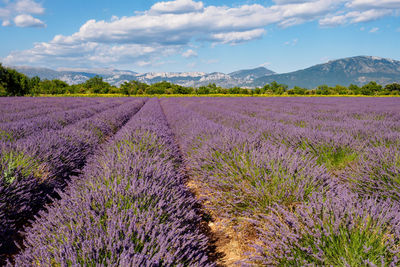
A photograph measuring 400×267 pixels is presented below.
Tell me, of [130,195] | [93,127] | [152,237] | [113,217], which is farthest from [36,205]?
[93,127]

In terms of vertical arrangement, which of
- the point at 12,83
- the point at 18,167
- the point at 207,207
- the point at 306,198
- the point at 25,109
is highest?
the point at 12,83

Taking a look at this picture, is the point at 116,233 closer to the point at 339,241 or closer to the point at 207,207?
the point at 339,241

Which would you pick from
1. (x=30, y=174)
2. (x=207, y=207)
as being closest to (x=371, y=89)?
(x=207, y=207)

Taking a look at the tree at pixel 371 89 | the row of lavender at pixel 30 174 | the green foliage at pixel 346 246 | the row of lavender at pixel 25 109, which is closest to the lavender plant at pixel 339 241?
the green foliage at pixel 346 246

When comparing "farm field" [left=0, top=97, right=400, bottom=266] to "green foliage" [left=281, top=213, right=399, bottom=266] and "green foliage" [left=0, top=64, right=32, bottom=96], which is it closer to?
"green foliage" [left=281, top=213, right=399, bottom=266]

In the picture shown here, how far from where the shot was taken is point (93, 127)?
6074mm

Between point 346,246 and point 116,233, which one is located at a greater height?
point 116,233

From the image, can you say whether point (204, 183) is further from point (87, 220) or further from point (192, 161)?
point (87, 220)

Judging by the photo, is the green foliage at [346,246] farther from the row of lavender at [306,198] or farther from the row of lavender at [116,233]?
the row of lavender at [116,233]

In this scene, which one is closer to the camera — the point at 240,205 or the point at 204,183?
the point at 240,205

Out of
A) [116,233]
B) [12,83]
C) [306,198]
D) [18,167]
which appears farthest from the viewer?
[12,83]

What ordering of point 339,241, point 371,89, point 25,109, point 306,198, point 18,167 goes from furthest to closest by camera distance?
point 371,89, point 25,109, point 18,167, point 306,198, point 339,241

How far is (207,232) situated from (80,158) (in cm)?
285

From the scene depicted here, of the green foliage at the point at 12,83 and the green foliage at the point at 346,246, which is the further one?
the green foliage at the point at 12,83
